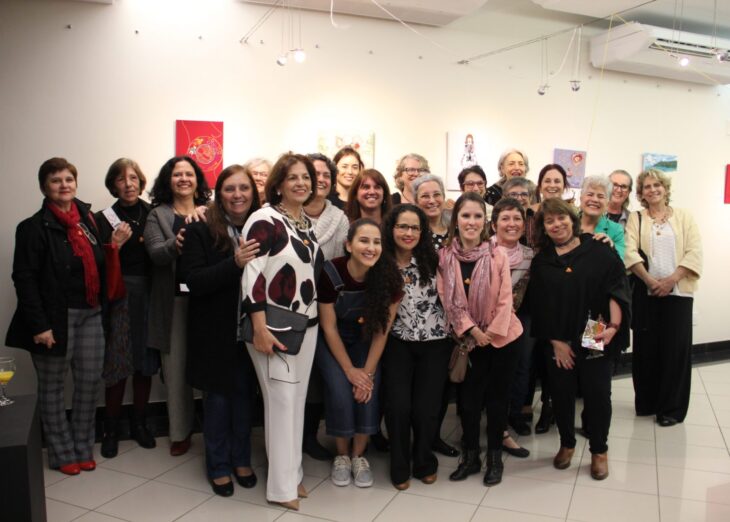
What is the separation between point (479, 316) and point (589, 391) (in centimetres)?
77

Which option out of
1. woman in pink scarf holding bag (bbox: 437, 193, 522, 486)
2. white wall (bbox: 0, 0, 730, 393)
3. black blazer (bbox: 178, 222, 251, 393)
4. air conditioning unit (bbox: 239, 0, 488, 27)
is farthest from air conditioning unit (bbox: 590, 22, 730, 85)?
black blazer (bbox: 178, 222, 251, 393)

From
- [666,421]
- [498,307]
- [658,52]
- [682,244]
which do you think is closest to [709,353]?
[666,421]

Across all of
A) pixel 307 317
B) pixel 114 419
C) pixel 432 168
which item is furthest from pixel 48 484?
pixel 432 168

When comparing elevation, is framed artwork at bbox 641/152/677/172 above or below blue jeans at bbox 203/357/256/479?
above

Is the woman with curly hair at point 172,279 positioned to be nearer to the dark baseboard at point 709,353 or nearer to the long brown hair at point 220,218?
the long brown hair at point 220,218

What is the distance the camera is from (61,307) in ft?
10.4

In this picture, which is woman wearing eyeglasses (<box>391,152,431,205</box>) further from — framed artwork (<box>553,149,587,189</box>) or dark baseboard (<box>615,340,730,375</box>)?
dark baseboard (<box>615,340,730,375</box>)

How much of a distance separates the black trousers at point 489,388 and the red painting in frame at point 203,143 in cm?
233

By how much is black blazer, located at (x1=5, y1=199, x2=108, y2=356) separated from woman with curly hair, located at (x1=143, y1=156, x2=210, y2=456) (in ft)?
1.56

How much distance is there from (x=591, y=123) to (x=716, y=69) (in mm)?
1395

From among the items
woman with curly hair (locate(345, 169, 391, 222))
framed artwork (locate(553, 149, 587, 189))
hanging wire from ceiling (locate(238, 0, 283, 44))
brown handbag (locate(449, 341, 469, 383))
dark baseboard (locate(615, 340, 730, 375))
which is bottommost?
dark baseboard (locate(615, 340, 730, 375))

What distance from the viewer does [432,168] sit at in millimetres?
5168

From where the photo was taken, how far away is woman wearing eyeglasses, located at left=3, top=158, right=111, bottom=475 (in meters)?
3.14

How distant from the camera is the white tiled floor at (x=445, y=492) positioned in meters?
2.84
